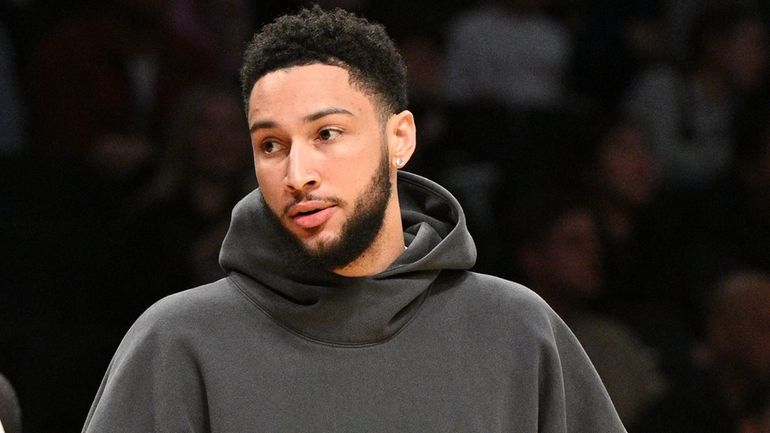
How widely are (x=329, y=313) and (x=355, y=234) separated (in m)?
0.14

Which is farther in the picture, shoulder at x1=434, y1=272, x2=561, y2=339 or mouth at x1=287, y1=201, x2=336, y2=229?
shoulder at x1=434, y1=272, x2=561, y2=339

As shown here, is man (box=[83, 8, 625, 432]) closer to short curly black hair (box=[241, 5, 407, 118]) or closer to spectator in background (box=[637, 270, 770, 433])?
short curly black hair (box=[241, 5, 407, 118])

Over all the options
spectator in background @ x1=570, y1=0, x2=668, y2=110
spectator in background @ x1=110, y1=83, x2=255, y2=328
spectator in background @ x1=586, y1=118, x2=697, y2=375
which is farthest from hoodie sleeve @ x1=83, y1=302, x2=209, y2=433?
spectator in background @ x1=570, y1=0, x2=668, y2=110

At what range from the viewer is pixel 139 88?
5.80 m

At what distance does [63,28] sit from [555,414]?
345 cm

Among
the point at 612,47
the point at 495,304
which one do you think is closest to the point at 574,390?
the point at 495,304

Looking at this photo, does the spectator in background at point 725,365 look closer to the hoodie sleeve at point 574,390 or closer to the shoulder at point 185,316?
the hoodie sleeve at point 574,390

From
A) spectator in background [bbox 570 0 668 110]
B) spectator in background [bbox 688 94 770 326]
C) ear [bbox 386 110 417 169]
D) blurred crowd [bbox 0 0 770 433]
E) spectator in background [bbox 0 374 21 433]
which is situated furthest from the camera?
spectator in background [bbox 570 0 668 110]

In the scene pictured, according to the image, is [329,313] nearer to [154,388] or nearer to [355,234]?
[355,234]

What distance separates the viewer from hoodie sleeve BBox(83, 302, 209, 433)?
2.53 metres

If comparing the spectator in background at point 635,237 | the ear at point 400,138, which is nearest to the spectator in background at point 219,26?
the spectator in background at point 635,237

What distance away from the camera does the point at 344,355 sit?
2.60 metres

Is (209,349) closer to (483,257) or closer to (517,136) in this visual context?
(483,257)

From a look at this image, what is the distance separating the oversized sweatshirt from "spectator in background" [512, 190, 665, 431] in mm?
2000
